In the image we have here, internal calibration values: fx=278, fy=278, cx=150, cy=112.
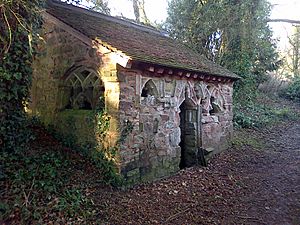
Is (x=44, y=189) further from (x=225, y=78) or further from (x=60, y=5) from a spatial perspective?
(x=225, y=78)

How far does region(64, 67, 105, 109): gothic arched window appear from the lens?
6.76 metres

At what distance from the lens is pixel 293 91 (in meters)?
20.0

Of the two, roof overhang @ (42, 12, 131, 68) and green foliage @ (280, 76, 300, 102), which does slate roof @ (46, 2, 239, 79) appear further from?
green foliage @ (280, 76, 300, 102)

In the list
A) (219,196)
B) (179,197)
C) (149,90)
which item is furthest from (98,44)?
(219,196)

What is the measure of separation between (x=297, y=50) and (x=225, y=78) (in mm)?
18219

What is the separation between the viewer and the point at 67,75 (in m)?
7.20

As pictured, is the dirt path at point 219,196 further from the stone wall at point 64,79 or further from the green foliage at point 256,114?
the green foliage at point 256,114

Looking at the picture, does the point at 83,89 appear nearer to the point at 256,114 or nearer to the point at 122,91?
the point at 122,91

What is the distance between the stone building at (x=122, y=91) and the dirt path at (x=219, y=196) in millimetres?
608

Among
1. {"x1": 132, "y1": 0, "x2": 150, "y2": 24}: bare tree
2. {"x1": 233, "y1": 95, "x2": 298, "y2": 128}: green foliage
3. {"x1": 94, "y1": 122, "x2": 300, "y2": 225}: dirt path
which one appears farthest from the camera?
{"x1": 132, "y1": 0, "x2": 150, "y2": 24}: bare tree

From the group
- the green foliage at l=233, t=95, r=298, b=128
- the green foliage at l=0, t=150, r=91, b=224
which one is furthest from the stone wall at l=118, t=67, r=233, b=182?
the green foliage at l=233, t=95, r=298, b=128

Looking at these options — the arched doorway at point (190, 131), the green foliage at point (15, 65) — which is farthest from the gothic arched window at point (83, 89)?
the arched doorway at point (190, 131)

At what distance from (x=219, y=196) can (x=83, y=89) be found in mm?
4116

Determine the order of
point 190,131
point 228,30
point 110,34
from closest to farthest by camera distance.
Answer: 1. point 110,34
2. point 190,131
3. point 228,30
